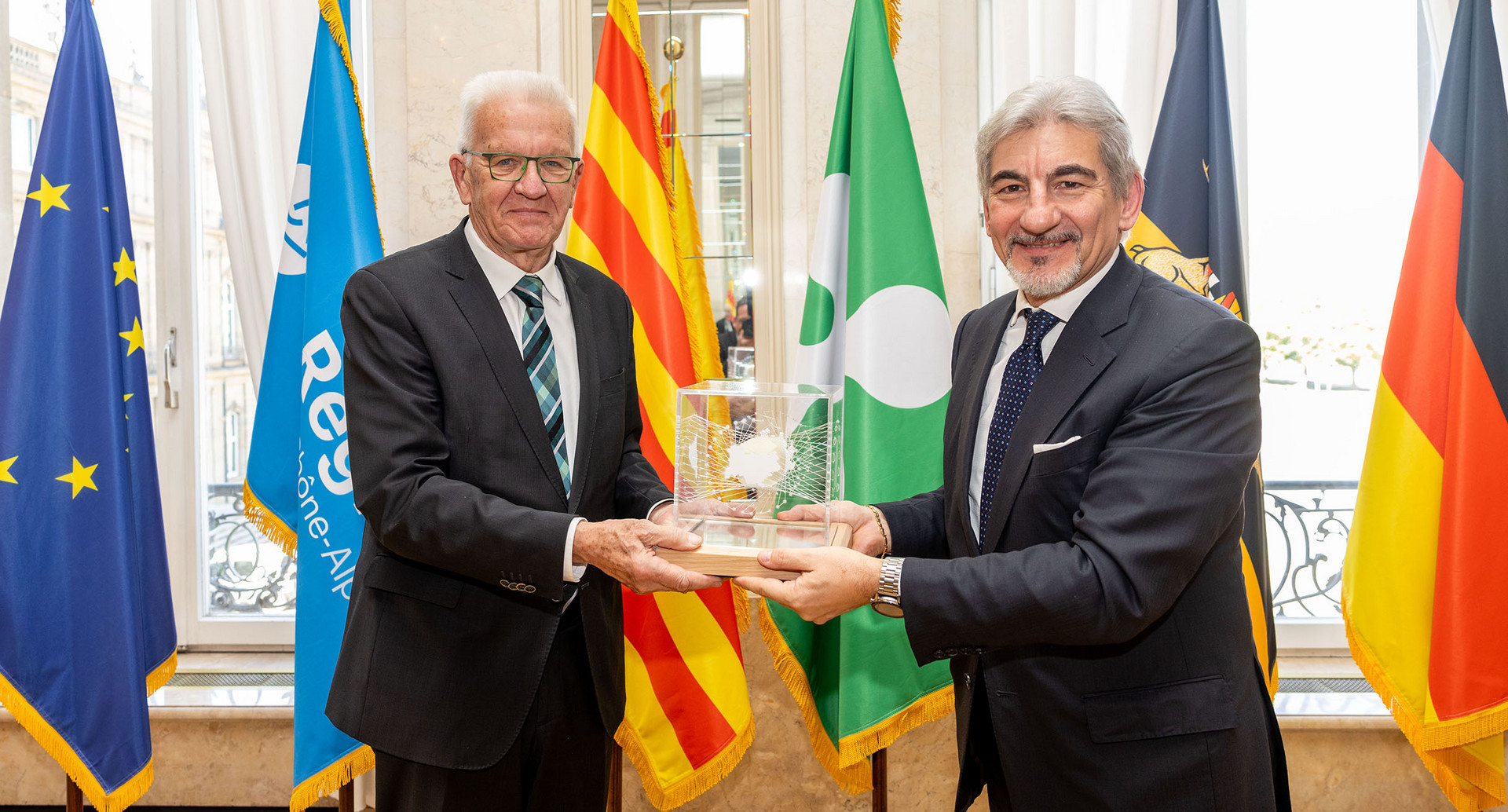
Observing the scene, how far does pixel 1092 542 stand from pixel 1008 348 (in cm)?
49

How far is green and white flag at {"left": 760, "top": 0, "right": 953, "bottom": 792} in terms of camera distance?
8.21 feet

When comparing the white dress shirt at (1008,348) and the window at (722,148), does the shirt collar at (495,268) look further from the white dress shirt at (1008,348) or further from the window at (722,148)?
the window at (722,148)

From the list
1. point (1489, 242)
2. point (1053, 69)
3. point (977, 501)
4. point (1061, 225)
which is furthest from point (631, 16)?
point (1489, 242)

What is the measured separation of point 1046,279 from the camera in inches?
63.0

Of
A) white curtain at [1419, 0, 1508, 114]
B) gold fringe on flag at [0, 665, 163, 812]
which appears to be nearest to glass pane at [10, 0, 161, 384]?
gold fringe on flag at [0, 665, 163, 812]

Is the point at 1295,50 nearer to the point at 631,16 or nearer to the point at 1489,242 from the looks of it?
the point at 1489,242

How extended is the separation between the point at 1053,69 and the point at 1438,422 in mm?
1498

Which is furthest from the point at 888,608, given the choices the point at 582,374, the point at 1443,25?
the point at 1443,25

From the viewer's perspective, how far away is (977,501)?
5.61 feet

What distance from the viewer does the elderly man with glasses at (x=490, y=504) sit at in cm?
166

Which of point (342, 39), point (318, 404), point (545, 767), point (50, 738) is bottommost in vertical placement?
point (50, 738)

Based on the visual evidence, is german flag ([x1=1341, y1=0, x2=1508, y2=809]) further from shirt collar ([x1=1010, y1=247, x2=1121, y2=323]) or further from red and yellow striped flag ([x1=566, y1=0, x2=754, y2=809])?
red and yellow striped flag ([x1=566, y1=0, x2=754, y2=809])

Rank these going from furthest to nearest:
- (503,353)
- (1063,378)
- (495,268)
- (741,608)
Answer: (741,608)
(495,268)
(503,353)
(1063,378)

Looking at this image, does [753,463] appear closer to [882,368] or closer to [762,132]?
[882,368]
